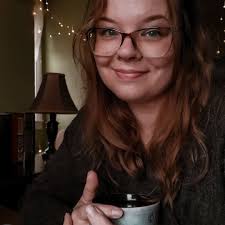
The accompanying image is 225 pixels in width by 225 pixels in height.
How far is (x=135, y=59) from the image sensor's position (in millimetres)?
Answer: 799

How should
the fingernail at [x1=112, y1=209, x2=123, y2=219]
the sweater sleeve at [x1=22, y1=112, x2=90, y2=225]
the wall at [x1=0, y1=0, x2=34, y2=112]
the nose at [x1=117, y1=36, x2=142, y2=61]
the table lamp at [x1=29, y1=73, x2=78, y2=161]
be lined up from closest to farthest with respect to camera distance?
the fingernail at [x1=112, y1=209, x2=123, y2=219] < the nose at [x1=117, y1=36, x2=142, y2=61] < the sweater sleeve at [x1=22, y1=112, x2=90, y2=225] < the table lamp at [x1=29, y1=73, x2=78, y2=161] < the wall at [x1=0, y1=0, x2=34, y2=112]

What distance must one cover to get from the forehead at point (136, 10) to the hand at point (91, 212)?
1.08ft

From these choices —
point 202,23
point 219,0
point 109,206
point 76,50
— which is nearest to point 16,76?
point 219,0

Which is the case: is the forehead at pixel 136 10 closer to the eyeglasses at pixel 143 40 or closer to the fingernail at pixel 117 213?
the eyeglasses at pixel 143 40

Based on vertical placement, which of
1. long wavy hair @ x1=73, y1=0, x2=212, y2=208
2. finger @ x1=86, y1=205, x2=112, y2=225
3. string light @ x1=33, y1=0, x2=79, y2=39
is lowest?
finger @ x1=86, y1=205, x2=112, y2=225

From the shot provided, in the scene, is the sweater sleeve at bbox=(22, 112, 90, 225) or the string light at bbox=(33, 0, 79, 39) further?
the string light at bbox=(33, 0, 79, 39)

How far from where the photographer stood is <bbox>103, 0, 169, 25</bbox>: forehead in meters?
0.79

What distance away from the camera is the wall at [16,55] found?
119 inches

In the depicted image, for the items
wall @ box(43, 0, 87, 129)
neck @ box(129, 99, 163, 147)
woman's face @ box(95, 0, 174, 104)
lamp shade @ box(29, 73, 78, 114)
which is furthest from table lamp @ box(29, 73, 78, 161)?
woman's face @ box(95, 0, 174, 104)

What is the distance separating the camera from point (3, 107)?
302 centimetres

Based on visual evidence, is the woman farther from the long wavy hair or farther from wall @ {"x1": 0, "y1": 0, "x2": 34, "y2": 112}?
wall @ {"x1": 0, "y1": 0, "x2": 34, "y2": 112}

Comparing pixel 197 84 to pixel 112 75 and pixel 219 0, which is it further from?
pixel 219 0

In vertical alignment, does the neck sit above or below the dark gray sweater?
above

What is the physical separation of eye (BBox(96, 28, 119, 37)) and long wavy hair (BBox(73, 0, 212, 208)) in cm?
3
